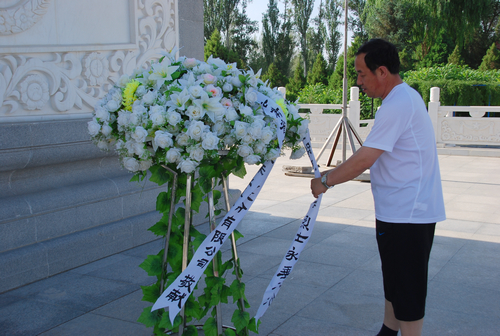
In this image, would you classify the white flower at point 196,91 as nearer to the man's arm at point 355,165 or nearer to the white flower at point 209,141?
the white flower at point 209,141

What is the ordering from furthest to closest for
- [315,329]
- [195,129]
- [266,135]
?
[315,329] → [266,135] → [195,129]

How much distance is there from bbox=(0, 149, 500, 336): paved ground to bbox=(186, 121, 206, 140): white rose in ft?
4.69

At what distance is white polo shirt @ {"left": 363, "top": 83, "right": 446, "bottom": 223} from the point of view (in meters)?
2.23

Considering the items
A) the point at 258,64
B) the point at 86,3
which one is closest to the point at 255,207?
the point at 86,3

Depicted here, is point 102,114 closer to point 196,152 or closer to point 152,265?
point 196,152

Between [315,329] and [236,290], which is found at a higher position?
[236,290]

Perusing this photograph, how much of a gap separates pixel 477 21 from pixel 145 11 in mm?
15365

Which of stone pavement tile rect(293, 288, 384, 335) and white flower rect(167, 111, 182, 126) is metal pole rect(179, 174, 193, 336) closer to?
white flower rect(167, 111, 182, 126)

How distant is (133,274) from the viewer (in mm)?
3830

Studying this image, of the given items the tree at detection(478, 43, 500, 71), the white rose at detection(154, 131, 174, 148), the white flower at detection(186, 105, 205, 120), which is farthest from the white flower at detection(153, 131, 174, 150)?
the tree at detection(478, 43, 500, 71)

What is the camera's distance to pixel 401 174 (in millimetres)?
2293

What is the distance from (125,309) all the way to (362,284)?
1698 mm

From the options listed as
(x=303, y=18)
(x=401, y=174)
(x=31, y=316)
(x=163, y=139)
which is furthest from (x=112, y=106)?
(x=303, y=18)

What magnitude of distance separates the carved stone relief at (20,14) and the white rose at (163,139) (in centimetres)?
239
